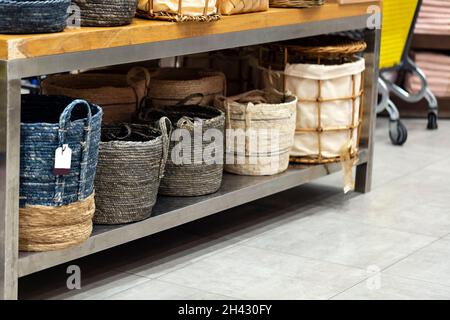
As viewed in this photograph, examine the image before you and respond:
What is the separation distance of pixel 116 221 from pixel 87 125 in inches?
→ 17.8

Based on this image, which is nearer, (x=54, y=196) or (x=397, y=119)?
(x=54, y=196)

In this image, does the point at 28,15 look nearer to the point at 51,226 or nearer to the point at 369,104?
the point at 51,226

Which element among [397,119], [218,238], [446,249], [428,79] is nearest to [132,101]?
[218,238]

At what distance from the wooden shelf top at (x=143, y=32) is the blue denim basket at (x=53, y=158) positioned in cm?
19

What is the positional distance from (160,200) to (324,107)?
0.95 meters

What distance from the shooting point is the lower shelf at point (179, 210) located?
294 centimetres

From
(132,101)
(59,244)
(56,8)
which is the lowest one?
(59,244)

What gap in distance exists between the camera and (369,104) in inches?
179

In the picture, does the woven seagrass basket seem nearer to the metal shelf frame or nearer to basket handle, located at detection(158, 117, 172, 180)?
the metal shelf frame

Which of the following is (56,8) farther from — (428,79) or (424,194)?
(428,79)

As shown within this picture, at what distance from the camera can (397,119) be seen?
18.4 ft

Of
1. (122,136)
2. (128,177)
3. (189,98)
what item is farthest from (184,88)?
(128,177)

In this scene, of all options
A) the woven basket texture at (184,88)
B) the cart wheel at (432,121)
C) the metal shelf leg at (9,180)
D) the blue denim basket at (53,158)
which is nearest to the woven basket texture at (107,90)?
the woven basket texture at (184,88)

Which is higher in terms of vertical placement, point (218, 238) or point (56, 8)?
point (56, 8)
